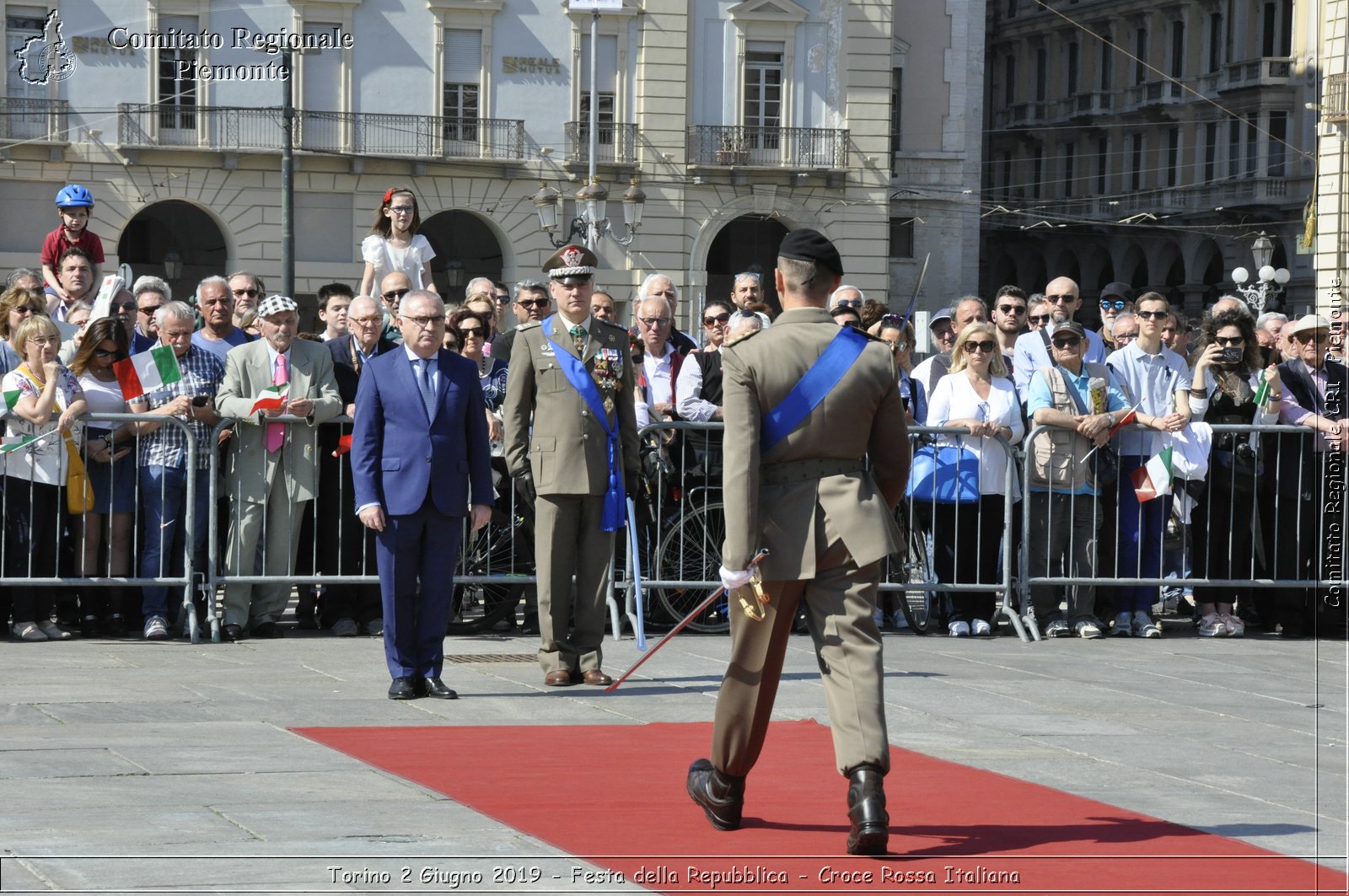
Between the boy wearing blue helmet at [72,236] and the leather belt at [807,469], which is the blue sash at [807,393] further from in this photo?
the boy wearing blue helmet at [72,236]

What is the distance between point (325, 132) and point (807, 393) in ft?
125

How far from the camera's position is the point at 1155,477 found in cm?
1227

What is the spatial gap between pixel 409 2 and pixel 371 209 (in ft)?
15.0

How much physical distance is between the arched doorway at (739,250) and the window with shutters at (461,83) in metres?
6.68

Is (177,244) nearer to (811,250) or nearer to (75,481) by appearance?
(75,481)

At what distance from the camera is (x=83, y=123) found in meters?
41.3

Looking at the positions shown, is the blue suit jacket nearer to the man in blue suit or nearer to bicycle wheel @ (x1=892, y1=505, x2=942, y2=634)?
the man in blue suit

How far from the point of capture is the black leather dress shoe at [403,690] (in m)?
9.20

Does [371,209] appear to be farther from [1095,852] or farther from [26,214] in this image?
[1095,852]

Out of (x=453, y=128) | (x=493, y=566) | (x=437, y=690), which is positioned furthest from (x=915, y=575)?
(x=453, y=128)

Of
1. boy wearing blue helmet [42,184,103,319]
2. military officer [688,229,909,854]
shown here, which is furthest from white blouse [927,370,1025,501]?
military officer [688,229,909,854]

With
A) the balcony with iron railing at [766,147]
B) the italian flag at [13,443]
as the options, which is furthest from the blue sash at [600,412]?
the balcony with iron railing at [766,147]

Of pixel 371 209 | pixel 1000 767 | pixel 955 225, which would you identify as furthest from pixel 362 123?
pixel 1000 767

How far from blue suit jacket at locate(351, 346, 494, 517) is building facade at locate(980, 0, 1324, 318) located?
167 ft
